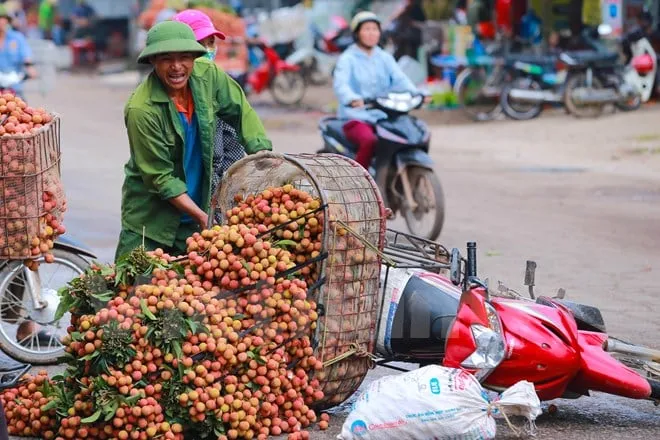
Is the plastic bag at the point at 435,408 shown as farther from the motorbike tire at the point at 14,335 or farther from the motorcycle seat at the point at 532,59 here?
the motorcycle seat at the point at 532,59

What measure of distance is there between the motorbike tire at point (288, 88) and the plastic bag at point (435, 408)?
58.6ft

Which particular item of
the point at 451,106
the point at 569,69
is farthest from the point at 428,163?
the point at 451,106

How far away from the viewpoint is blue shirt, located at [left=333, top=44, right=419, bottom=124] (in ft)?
32.7

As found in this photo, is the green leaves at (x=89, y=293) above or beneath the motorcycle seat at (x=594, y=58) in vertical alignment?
above

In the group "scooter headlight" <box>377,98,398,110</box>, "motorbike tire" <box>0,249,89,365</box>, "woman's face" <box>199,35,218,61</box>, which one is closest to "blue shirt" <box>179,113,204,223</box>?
"woman's face" <box>199,35,218,61</box>

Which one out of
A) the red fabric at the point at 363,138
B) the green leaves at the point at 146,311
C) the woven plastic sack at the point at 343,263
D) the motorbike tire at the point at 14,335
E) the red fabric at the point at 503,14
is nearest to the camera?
the green leaves at the point at 146,311

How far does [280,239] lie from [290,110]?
1689 centimetres

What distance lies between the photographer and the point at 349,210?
5.16 meters

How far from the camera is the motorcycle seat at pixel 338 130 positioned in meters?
10.1

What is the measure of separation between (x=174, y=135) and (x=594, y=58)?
12.8m

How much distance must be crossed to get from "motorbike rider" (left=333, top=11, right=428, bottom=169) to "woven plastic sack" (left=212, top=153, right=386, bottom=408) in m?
4.53

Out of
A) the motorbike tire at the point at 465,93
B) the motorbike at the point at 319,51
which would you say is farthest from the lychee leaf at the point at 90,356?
the motorbike at the point at 319,51

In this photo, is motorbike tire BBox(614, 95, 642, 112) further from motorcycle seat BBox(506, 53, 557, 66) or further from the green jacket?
the green jacket

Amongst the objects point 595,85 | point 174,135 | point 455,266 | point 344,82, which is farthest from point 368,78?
point 595,85
